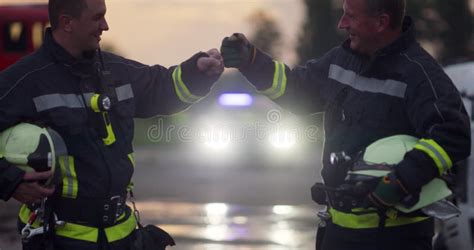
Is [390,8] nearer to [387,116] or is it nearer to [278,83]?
[387,116]

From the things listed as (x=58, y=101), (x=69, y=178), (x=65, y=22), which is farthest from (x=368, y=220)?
(x=65, y=22)

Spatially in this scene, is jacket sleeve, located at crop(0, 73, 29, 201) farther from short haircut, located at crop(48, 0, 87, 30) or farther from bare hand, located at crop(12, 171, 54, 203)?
short haircut, located at crop(48, 0, 87, 30)

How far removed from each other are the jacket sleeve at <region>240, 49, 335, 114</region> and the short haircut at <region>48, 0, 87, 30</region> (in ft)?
2.92

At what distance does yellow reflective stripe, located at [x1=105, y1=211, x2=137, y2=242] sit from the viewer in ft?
15.9

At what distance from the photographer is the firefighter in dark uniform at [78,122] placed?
15.4ft

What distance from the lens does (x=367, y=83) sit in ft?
15.8

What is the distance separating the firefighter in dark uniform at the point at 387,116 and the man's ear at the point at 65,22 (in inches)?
48.5

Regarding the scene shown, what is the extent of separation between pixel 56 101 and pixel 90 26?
1.31 feet

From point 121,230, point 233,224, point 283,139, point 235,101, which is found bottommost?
point 283,139

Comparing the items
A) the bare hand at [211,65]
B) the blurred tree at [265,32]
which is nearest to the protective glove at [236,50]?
the bare hand at [211,65]

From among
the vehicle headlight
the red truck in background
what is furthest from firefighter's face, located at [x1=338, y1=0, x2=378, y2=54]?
the red truck in background

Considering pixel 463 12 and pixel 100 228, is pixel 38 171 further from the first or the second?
pixel 463 12

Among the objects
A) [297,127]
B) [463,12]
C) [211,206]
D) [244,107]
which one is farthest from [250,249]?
[463,12]

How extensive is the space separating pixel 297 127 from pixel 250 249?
12.9m
